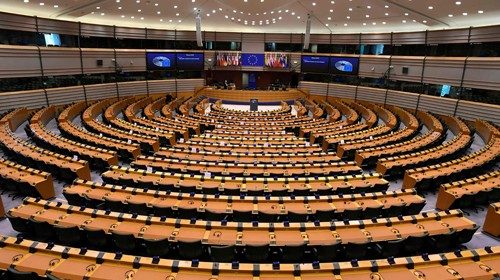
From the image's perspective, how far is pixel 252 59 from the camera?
3656cm

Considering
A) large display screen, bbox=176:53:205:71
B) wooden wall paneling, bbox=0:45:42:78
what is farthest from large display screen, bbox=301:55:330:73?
wooden wall paneling, bbox=0:45:42:78

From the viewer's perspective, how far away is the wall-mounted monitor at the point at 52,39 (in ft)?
81.7

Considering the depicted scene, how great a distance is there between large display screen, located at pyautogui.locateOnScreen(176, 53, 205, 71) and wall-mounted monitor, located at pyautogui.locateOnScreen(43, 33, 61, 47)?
38.1 ft

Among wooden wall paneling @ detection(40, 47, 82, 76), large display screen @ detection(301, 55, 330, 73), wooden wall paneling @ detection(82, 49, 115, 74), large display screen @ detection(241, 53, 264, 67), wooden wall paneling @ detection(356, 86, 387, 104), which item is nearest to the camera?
wooden wall paneling @ detection(40, 47, 82, 76)

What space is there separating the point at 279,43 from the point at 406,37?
13715 mm

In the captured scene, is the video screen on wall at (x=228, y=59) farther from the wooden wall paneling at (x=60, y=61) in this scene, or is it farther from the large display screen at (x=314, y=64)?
the wooden wall paneling at (x=60, y=61)

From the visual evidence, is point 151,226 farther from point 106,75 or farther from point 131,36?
point 131,36

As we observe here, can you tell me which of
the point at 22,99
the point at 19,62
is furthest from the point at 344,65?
the point at 22,99

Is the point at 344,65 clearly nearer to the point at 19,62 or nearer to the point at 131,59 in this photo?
the point at 131,59

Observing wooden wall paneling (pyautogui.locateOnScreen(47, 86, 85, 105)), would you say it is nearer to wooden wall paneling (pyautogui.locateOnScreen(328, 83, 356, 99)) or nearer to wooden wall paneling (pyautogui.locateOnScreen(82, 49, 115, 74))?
wooden wall paneling (pyautogui.locateOnScreen(82, 49, 115, 74))

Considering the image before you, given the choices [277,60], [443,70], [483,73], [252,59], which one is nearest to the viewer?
[483,73]

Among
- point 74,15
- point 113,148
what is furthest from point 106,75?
point 113,148

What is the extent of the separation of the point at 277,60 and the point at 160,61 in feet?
42.8

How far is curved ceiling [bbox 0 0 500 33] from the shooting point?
63.2ft
